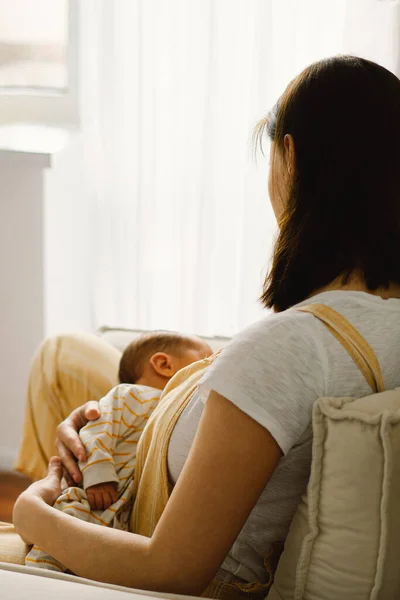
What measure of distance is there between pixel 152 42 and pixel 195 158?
0.42 meters

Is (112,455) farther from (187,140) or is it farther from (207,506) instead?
(187,140)

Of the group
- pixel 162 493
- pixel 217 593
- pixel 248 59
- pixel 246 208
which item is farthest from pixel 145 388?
pixel 248 59

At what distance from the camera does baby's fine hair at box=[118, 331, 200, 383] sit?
5.62ft

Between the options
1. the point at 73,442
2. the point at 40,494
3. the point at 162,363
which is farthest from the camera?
the point at 162,363

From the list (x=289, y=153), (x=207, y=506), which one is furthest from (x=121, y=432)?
(x=289, y=153)

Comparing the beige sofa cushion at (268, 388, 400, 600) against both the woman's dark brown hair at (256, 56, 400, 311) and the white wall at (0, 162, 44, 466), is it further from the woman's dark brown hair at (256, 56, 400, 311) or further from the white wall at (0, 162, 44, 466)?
the white wall at (0, 162, 44, 466)

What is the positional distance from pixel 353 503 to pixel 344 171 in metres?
0.46

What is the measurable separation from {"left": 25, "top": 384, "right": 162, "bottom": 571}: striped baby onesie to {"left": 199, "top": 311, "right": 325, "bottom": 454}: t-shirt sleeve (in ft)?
1.46

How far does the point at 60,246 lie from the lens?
2662 millimetres

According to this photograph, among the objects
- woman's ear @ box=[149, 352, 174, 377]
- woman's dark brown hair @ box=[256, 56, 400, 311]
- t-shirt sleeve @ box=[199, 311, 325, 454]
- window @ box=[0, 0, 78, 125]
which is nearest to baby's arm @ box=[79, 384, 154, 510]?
woman's ear @ box=[149, 352, 174, 377]

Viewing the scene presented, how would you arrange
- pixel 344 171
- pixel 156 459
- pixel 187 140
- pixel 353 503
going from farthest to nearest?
pixel 187 140
pixel 156 459
pixel 344 171
pixel 353 503

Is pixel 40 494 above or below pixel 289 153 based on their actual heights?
below

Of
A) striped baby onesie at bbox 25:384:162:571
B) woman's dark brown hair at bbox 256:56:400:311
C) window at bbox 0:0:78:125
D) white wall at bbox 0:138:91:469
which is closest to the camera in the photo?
woman's dark brown hair at bbox 256:56:400:311

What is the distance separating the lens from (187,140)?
8.43 ft
